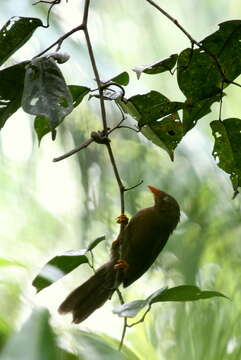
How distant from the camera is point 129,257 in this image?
54.6 inches

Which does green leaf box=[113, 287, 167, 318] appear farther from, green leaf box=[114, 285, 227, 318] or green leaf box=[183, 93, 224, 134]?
green leaf box=[183, 93, 224, 134]

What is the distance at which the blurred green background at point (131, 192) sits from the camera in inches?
60.4

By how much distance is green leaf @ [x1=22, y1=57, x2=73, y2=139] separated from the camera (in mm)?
889

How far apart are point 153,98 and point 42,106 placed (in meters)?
0.27

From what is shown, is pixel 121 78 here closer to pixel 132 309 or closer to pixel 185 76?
pixel 185 76

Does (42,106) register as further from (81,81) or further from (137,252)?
(81,81)

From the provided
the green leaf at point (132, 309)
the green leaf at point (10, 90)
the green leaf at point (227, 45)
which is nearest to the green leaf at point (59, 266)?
the green leaf at point (132, 309)

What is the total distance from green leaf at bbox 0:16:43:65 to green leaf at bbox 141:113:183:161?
243 mm

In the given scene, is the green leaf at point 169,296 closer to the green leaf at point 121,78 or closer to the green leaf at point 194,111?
the green leaf at point 194,111

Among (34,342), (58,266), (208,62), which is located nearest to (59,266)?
(58,266)

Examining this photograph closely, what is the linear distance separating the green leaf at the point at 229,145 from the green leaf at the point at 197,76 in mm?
70

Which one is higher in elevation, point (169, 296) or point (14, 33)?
point (14, 33)

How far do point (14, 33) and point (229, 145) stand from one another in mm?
381

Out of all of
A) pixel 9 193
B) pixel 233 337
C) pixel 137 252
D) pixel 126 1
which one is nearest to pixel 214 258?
pixel 233 337
